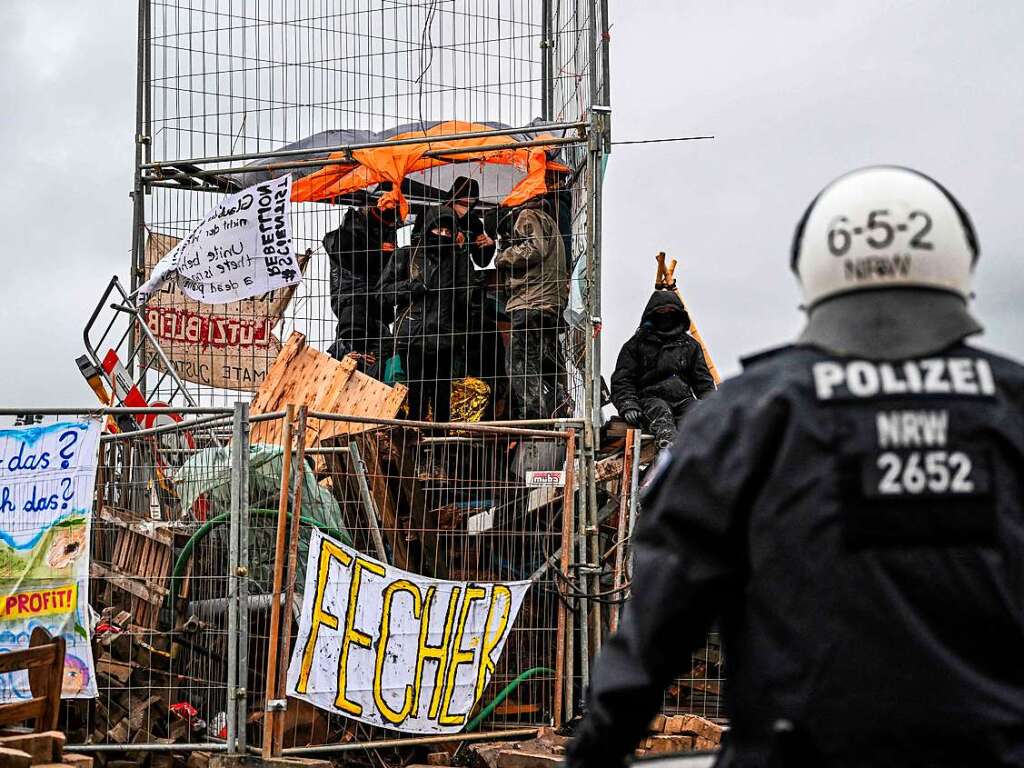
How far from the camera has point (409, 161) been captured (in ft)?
38.6

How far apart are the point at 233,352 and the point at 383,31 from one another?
9.85ft

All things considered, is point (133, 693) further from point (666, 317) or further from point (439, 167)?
point (666, 317)

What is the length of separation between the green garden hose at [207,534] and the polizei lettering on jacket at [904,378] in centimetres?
671

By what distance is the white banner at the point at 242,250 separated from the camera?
453 inches

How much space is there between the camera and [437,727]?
369 inches

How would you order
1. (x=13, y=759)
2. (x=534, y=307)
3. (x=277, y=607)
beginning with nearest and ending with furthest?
(x=13, y=759)
(x=277, y=607)
(x=534, y=307)

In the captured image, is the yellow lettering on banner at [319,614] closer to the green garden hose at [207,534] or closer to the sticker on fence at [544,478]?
the green garden hose at [207,534]

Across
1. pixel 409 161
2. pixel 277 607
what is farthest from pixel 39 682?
pixel 409 161

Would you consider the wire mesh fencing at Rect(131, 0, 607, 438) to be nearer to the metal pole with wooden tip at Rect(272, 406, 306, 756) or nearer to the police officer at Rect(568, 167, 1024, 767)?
the metal pole with wooden tip at Rect(272, 406, 306, 756)

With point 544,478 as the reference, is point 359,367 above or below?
above

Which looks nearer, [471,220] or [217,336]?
[471,220]

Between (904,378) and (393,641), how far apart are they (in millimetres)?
6832

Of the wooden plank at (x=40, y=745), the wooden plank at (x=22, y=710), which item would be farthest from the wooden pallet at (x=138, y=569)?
the wooden plank at (x=40, y=745)

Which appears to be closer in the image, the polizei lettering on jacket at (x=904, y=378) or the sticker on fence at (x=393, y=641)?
the polizei lettering on jacket at (x=904, y=378)
